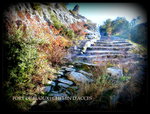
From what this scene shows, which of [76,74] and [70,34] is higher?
[70,34]

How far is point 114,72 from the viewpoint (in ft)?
8.71

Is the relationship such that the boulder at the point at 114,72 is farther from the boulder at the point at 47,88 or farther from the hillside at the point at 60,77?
the boulder at the point at 47,88

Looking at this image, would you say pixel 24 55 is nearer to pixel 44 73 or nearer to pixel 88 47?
pixel 44 73

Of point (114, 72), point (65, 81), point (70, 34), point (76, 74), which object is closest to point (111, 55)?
point (114, 72)

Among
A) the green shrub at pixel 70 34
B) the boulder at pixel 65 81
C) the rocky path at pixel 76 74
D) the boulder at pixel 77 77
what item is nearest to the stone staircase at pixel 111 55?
the rocky path at pixel 76 74

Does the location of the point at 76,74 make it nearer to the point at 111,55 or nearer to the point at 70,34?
the point at 111,55

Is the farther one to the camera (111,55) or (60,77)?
(111,55)

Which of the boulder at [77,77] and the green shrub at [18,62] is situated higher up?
the green shrub at [18,62]

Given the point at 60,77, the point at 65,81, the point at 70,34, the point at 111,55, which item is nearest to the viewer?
the point at 65,81

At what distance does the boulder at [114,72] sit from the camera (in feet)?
8.53

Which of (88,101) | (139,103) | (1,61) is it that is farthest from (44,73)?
(139,103)

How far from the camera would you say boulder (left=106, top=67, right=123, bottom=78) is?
2.60 meters

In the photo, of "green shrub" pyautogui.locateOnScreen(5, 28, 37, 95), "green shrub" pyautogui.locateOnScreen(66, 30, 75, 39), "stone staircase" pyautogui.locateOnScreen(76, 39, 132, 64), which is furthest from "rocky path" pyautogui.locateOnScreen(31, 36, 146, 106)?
"green shrub" pyautogui.locateOnScreen(66, 30, 75, 39)

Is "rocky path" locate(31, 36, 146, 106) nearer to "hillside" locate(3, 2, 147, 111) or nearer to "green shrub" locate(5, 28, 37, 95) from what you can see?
"hillside" locate(3, 2, 147, 111)
